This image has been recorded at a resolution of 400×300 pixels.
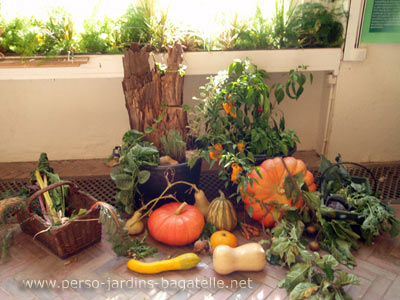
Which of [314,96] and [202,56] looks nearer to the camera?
[202,56]

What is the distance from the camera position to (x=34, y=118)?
439 cm

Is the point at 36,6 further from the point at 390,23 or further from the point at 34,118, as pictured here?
the point at 390,23

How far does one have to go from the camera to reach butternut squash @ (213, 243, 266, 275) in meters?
2.60

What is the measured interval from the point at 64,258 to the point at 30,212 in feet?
1.51

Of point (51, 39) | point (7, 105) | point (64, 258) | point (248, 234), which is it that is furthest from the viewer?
point (7, 105)

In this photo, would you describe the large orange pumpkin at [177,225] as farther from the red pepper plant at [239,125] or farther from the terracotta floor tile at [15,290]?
the terracotta floor tile at [15,290]

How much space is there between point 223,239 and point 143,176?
2.90 feet

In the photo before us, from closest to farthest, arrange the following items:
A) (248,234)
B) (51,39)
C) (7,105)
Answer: (248,234)
(51,39)
(7,105)

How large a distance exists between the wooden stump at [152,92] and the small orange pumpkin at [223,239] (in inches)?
46.5

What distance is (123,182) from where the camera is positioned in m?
3.12

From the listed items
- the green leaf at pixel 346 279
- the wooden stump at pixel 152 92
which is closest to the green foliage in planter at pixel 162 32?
the wooden stump at pixel 152 92

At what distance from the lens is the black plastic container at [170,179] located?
3201 millimetres

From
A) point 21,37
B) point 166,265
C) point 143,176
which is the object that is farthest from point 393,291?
point 21,37

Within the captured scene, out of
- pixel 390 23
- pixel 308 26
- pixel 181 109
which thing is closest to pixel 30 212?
pixel 181 109
